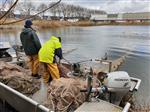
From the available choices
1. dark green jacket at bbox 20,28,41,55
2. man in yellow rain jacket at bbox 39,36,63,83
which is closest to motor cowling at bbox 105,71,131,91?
man in yellow rain jacket at bbox 39,36,63,83

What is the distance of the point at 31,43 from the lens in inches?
196

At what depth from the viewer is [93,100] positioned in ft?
11.1

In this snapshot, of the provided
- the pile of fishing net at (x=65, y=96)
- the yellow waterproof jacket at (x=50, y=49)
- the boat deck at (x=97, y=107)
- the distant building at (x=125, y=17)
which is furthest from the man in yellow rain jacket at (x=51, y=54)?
the distant building at (x=125, y=17)

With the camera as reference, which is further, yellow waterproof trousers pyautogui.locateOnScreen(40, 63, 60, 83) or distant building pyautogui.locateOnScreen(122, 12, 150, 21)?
distant building pyautogui.locateOnScreen(122, 12, 150, 21)

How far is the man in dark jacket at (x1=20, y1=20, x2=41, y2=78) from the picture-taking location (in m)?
4.92

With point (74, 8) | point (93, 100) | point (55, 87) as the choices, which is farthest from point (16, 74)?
point (74, 8)

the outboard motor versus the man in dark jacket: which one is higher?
the man in dark jacket

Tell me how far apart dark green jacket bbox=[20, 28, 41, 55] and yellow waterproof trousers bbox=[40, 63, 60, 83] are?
0.62 m

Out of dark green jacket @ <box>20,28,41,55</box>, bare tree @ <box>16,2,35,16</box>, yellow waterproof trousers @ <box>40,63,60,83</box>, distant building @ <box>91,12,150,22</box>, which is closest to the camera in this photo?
yellow waterproof trousers @ <box>40,63,60,83</box>

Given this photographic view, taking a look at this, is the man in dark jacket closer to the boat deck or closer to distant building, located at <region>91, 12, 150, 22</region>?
the boat deck

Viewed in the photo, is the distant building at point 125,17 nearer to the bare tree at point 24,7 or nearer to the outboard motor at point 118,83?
Result: the bare tree at point 24,7

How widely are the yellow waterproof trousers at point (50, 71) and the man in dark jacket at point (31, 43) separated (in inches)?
23.4

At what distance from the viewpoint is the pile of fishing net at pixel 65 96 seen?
3344mm

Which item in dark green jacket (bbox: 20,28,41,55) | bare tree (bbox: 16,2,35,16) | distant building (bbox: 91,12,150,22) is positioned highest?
bare tree (bbox: 16,2,35,16)
